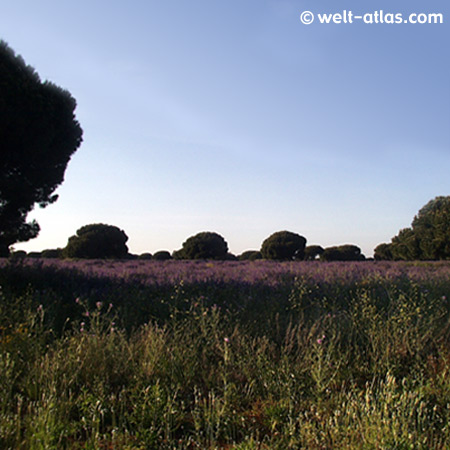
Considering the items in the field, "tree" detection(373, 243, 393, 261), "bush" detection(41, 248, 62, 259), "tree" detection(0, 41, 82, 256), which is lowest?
the field

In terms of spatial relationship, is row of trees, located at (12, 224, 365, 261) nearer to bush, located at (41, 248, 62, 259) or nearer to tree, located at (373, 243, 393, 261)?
bush, located at (41, 248, 62, 259)

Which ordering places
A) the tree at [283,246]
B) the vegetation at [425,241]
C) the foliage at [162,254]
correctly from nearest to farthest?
the vegetation at [425,241] → the tree at [283,246] → the foliage at [162,254]

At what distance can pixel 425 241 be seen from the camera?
111 ft

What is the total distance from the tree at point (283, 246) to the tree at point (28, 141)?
2714cm

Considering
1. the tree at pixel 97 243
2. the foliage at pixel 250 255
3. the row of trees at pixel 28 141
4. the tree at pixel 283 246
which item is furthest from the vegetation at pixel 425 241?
the row of trees at pixel 28 141

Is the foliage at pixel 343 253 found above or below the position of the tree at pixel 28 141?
below

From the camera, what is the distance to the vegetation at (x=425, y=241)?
106 feet

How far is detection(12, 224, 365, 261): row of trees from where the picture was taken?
91.9ft

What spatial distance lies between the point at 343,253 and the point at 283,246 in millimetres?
6462

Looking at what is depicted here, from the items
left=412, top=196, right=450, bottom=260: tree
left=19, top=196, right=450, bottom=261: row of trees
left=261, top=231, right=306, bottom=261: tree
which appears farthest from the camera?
left=261, top=231, right=306, bottom=261: tree

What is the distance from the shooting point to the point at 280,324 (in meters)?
6.07

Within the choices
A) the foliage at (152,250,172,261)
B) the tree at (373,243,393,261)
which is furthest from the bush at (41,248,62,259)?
the tree at (373,243,393,261)

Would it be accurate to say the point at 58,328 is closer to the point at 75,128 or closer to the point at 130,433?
the point at 130,433

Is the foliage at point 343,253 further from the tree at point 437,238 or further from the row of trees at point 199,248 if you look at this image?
the tree at point 437,238
